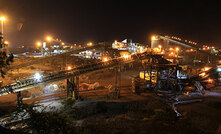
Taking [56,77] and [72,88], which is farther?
[72,88]

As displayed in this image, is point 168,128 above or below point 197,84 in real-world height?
below

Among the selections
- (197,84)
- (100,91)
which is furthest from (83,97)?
(197,84)

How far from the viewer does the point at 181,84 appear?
902 inches

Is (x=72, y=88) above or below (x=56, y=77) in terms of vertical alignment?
below

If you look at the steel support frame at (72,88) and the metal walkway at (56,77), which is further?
the steel support frame at (72,88)

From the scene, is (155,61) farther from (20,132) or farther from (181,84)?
(20,132)

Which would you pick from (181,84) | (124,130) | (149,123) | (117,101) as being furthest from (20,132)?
(181,84)

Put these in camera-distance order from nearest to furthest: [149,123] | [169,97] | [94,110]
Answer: [149,123]
[94,110]
[169,97]

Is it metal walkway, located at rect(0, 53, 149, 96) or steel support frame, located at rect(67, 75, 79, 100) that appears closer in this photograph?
metal walkway, located at rect(0, 53, 149, 96)

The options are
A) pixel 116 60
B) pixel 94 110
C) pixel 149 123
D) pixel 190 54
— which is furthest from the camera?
pixel 190 54

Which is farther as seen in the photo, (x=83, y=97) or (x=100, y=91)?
(x=100, y=91)

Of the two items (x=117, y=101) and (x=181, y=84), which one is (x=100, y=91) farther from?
(x=181, y=84)

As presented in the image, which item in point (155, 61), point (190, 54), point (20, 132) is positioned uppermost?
point (190, 54)

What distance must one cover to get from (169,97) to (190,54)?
3485cm
